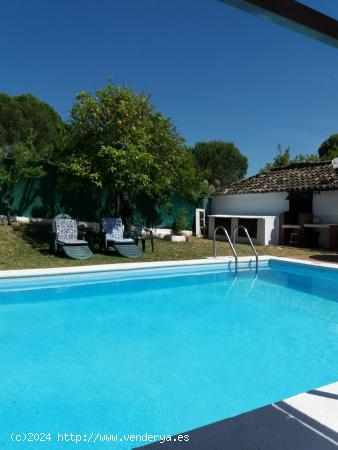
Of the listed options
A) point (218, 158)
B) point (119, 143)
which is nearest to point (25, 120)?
point (218, 158)

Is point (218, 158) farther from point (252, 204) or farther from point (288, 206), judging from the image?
point (288, 206)

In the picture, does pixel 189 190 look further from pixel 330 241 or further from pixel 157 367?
pixel 157 367

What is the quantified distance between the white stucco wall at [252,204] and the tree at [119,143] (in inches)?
233

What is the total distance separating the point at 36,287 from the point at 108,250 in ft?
13.1

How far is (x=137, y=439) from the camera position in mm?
2924

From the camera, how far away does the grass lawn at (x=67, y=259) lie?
9.58m

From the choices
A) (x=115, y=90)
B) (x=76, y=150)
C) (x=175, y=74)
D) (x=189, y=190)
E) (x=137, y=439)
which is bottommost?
(x=137, y=439)

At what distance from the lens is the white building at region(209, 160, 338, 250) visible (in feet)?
49.3

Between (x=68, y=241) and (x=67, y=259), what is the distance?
625 millimetres

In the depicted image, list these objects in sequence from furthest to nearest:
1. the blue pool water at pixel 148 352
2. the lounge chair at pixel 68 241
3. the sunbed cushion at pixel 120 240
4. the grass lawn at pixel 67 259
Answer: the sunbed cushion at pixel 120 240 → the lounge chair at pixel 68 241 → the grass lawn at pixel 67 259 → the blue pool water at pixel 148 352

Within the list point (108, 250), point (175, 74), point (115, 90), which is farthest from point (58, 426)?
point (175, 74)

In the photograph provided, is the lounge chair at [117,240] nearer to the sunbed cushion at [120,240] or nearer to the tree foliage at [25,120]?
the sunbed cushion at [120,240]

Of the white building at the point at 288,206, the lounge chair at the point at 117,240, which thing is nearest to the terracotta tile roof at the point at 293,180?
the white building at the point at 288,206

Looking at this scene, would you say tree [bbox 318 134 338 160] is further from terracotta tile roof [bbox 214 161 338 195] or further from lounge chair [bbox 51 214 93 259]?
lounge chair [bbox 51 214 93 259]
